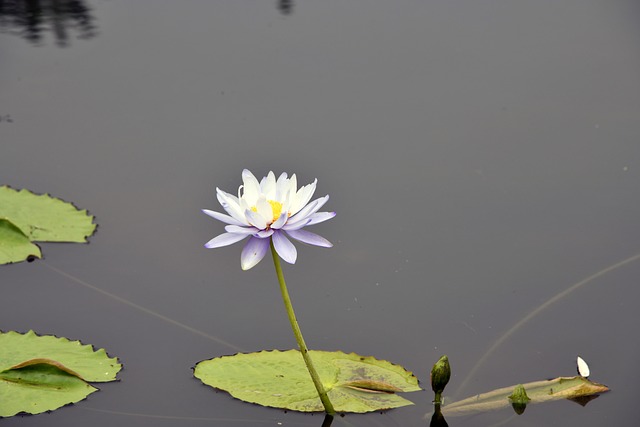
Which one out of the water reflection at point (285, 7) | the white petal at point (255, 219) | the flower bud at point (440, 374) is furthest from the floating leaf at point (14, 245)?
the water reflection at point (285, 7)

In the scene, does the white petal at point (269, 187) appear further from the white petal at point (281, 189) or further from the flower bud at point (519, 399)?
the flower bud at point (519, 399)

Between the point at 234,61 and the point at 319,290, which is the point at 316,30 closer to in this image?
the point at 234,61

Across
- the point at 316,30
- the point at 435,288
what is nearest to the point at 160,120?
the point at 316,30

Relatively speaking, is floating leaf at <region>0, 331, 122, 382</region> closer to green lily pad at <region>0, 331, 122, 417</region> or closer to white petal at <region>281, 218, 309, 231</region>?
green lily pad at <region>0, 331, 122, 417</region>

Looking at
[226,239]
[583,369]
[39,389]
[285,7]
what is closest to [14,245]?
[39,389]

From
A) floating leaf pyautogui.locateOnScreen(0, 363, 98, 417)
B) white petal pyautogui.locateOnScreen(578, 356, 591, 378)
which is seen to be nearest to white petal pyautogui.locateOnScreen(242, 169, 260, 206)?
floating leaf pyautogui.locateOnScreen(0, 363, 98, 417)

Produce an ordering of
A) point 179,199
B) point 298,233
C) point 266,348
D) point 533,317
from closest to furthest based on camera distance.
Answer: point 298,233
point 266,348
point 533,317
point 179,199
